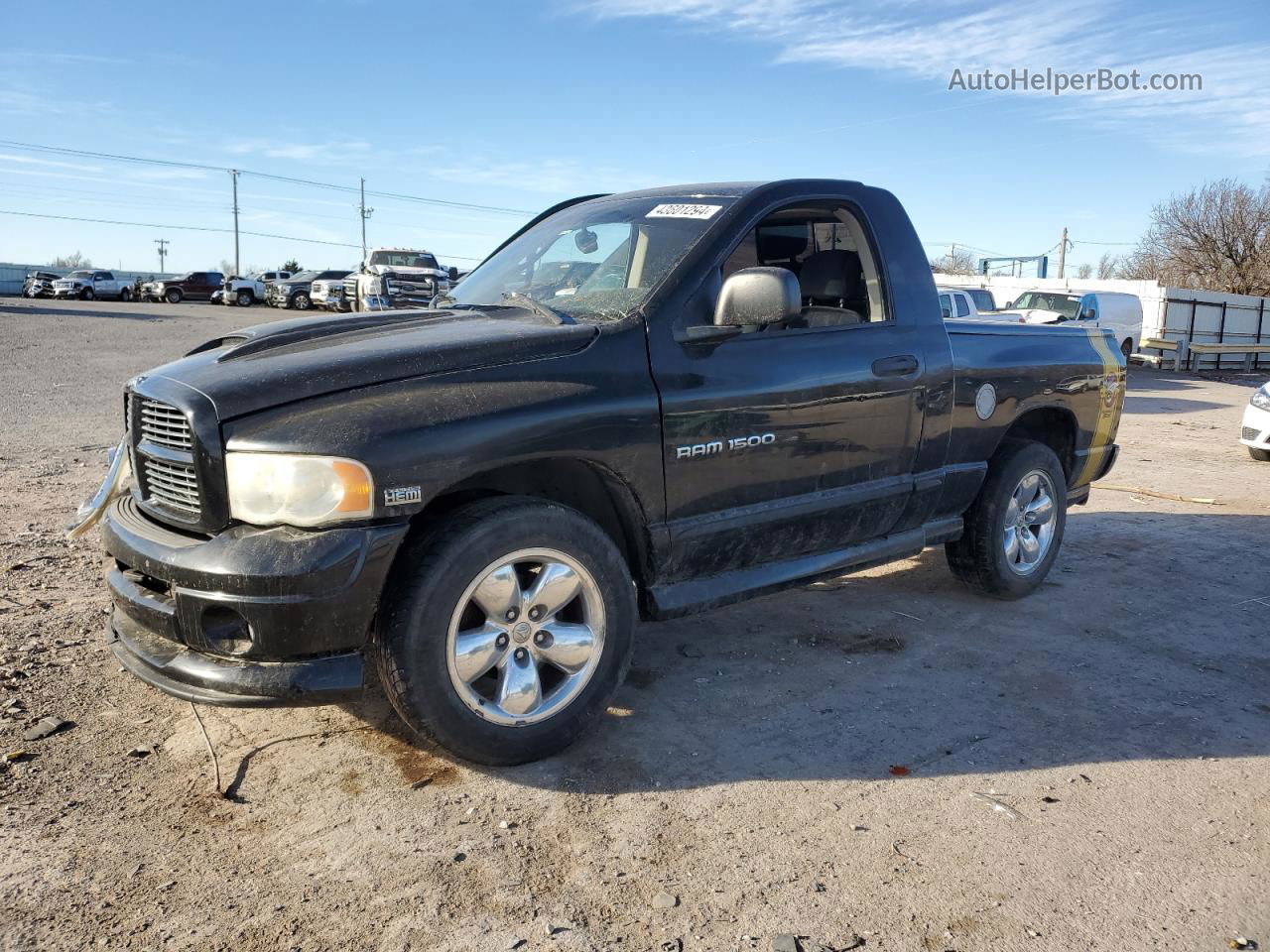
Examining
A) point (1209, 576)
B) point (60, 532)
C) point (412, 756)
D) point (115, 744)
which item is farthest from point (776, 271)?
point (60, 532)

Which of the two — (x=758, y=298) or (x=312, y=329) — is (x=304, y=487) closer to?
(x=312, y=329)

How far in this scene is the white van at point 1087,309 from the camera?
2120cm

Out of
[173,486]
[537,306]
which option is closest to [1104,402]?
[537,306]

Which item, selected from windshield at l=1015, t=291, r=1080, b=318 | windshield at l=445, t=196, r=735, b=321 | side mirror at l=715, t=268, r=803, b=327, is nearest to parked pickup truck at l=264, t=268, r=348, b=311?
windshield at l=1015, t=291, r=1080, b=318

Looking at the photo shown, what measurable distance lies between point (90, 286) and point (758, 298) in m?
52.6

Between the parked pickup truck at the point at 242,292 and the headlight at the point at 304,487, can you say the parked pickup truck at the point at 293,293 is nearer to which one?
the parked pickup truck at the point at 242,292

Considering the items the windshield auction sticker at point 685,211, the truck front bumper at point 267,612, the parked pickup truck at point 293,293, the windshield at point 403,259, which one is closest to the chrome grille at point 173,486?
the truck front bumper at point 267,612

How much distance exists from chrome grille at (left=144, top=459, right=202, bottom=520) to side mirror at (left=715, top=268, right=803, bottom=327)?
1.86 metres

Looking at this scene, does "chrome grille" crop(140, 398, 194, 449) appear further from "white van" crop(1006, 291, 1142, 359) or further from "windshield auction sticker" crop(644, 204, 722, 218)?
"white van" crop(1006, 291, 1142, 359)

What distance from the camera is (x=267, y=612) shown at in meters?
2.84

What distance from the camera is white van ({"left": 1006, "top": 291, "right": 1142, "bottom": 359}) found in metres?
21.2

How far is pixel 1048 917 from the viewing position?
261cm

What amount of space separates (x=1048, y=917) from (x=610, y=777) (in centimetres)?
136

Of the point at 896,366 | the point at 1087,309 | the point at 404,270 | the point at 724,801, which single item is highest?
the point at 404,270
